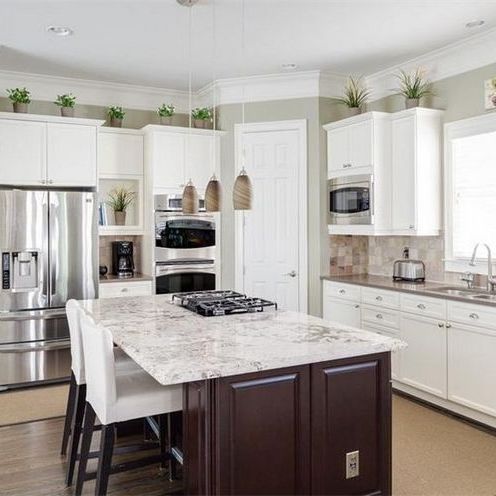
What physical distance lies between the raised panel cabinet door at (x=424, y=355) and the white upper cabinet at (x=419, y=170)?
86 cm

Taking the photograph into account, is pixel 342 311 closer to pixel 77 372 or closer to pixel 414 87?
Answer: pixel 414 87

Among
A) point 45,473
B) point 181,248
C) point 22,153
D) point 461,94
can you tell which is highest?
point 461,94

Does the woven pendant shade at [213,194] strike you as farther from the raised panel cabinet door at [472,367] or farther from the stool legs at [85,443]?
the raised panel cabinet door at [472,367]

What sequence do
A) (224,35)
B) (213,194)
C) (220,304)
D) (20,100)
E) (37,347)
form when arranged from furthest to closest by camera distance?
(20,100) → (37,347) → (224,35) → (213,194) → (220,304)

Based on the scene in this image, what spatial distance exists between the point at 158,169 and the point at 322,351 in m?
3.50

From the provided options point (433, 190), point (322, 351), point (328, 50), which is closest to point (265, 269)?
point (433, 190)

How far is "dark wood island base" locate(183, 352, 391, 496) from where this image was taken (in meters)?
2.05

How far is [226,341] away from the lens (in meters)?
2.38

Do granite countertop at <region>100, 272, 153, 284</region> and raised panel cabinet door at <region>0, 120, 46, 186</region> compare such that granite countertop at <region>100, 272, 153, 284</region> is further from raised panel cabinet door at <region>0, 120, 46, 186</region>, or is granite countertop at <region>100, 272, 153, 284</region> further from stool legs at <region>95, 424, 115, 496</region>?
stool legs at <region>95, 424, 115, 496</region>

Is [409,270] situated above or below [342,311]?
above

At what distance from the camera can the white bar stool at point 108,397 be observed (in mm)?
2336

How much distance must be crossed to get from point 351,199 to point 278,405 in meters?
3.11

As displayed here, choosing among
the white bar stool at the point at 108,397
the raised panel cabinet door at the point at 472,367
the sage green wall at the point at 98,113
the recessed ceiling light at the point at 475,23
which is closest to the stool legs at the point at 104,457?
the white bar stool at the point at 108,397


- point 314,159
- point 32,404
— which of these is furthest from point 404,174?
point 32,404
